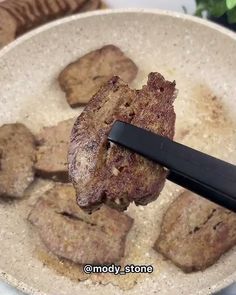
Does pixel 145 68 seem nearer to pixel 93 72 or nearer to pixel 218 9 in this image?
pixel 93 72

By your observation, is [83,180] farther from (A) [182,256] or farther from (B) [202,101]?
(B) [202,101]

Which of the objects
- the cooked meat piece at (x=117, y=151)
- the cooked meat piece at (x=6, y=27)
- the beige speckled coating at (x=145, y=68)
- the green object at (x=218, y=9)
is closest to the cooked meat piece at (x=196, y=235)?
the beige speckled coating at (x=145, y=68)

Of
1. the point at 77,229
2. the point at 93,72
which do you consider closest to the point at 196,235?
the point at 77,229

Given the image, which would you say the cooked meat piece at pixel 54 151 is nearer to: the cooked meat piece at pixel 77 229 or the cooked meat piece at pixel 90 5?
the cooked meat piece at pixel 77 229

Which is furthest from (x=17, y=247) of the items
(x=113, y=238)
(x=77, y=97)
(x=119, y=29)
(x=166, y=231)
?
(x=119, y=29)

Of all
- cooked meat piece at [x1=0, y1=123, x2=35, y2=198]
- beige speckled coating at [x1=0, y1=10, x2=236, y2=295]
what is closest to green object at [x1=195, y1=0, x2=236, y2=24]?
beige speckled coating at [x1=0, y1=10, x2=236, y2=295]

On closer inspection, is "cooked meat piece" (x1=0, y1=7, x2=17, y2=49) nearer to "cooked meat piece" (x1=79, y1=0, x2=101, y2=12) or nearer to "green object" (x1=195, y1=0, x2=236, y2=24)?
"cooked meat piece" (x1=79, y1=0, x2=101, y2=12)
